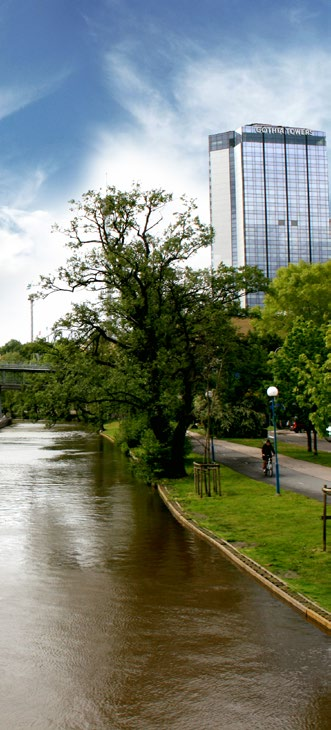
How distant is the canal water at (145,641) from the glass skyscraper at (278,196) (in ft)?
523

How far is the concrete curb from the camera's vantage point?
9.57m

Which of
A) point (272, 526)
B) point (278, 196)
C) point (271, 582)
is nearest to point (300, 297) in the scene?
point (272, 526)

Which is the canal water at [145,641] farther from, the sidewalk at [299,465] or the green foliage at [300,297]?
the green foliage at [300,297]

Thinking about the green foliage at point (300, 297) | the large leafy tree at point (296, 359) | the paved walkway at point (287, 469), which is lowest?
the paved walkway at point (287, 469)

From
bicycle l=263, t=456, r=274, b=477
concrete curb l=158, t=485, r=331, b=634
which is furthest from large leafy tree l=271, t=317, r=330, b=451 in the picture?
concrete curb l=158, t=485, r=331, b=634

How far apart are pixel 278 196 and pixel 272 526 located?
166 metres

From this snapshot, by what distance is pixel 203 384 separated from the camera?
29578mm

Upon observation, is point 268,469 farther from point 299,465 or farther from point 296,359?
point 296,359

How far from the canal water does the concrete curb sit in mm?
150

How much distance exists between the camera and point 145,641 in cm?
903

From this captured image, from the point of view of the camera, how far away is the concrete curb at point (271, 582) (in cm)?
957

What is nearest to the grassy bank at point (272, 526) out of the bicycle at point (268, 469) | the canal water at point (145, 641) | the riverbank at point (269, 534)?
the riverbank at point (269, 534)

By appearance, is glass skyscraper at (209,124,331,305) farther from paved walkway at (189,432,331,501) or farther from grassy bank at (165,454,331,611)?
grassy bank at (165,454,331,611)

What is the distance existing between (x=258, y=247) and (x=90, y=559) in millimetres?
162786
